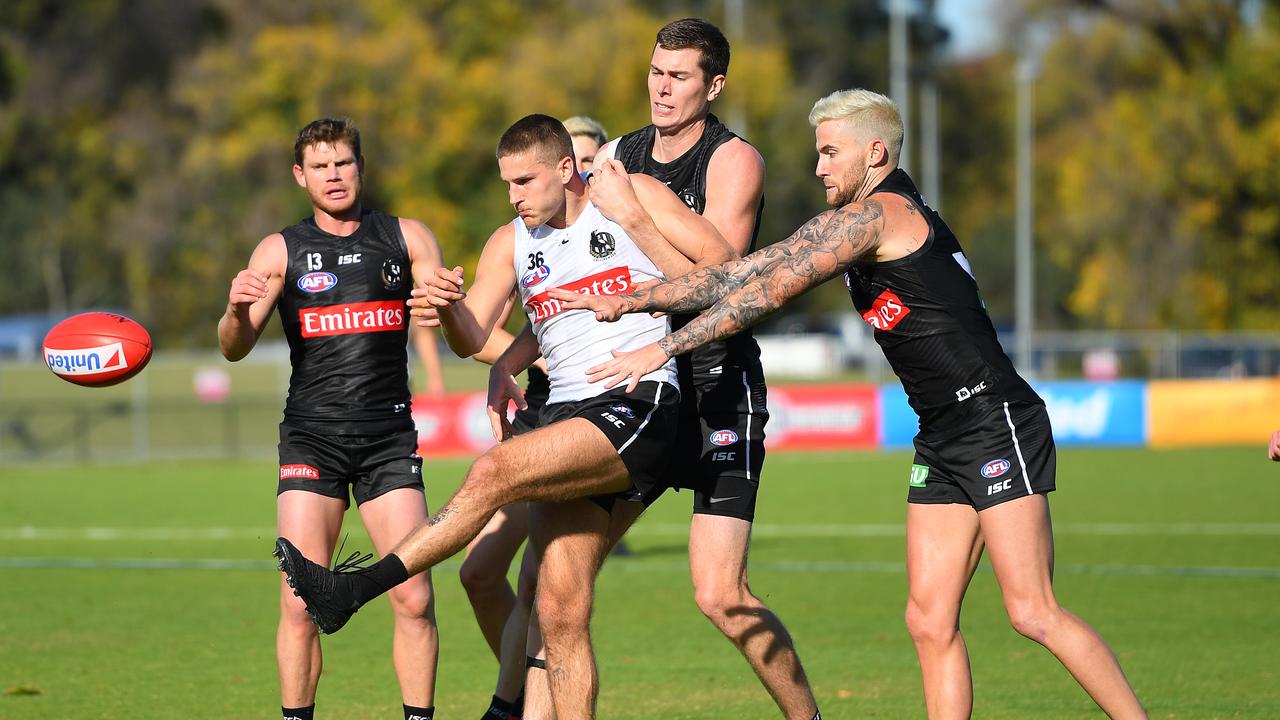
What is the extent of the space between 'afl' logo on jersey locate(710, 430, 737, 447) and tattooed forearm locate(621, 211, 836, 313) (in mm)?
1072

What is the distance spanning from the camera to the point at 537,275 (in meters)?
6.24

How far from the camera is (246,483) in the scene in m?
23.7

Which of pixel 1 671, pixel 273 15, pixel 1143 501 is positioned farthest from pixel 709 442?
pixel 273 15

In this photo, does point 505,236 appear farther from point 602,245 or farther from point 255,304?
point 255,304

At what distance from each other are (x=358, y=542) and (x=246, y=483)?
28.8ft

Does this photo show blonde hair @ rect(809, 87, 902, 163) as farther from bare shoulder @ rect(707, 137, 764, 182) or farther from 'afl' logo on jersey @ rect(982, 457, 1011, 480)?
'afl' logo on jersey @ rect(982, 457, 1011, 480)

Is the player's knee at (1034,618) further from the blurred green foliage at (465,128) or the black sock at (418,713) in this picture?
the blurred green foliage at (465,128)

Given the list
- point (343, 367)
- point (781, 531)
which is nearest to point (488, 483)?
point (343, 367)

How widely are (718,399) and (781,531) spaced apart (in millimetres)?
9776

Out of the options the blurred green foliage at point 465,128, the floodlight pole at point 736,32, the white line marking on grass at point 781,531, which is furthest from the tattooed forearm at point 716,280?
the floodlight pole at point 736,32

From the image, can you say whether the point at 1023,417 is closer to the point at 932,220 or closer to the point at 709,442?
the point at 932,220

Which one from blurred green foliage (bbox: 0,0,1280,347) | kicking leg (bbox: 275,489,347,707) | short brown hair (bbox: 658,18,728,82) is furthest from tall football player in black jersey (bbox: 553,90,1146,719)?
blurred green foliage (bbox: 0,0,1280,347)

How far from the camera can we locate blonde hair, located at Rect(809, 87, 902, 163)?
230 inches

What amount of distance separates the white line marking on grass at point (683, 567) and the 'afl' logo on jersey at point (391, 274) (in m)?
6.63
